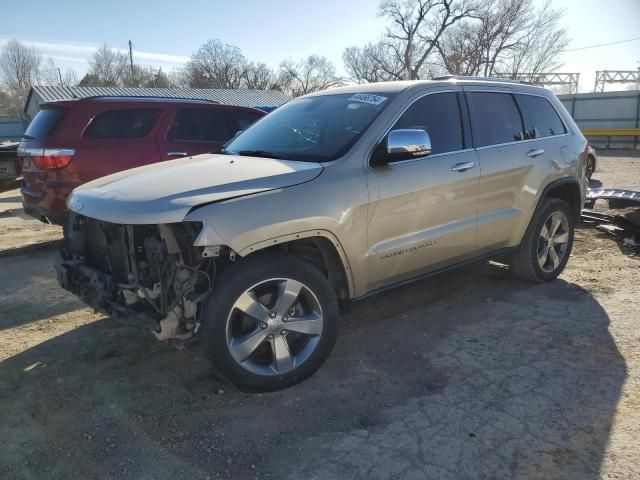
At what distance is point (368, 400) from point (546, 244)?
113 inches

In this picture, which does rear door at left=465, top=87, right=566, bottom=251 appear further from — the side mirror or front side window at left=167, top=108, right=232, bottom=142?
front side window at left=167, top=108, right=232, bottom=142

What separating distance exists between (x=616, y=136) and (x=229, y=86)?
4709cm

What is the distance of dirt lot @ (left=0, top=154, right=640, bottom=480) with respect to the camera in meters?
2.57

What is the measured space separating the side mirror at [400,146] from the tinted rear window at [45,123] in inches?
173

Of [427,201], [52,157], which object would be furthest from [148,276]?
[52,157]

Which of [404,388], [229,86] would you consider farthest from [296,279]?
[229,86]

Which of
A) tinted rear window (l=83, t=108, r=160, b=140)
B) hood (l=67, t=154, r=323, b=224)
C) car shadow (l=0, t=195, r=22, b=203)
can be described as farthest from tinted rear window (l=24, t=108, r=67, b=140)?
car shadow (l=0, t=195, r=22, b=203)

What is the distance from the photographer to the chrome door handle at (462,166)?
3.92m

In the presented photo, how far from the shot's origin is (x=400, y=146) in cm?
340

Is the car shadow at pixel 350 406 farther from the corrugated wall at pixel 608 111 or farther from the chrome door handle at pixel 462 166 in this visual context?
the corrugated wall at pixel 608 111

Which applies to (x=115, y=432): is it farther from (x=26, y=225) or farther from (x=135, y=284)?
(x=26, y=225)

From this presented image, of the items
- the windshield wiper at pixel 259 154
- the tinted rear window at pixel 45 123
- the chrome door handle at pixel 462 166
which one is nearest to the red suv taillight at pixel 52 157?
the tinted rear window at pixel 45 123

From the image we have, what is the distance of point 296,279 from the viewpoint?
3109 millimetres

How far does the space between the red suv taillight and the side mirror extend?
4.06m
